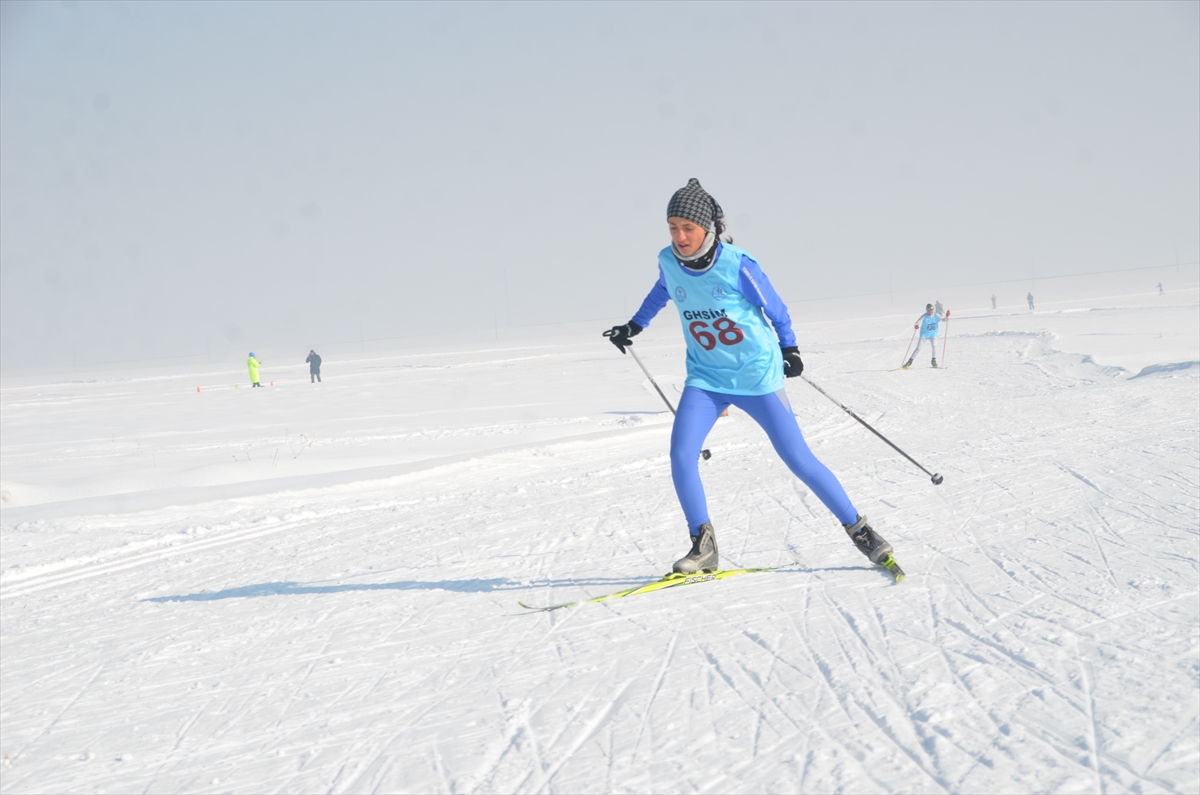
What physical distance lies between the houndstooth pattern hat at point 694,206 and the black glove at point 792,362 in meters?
0.68

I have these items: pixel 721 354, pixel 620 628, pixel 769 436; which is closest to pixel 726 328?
pixel 721 354

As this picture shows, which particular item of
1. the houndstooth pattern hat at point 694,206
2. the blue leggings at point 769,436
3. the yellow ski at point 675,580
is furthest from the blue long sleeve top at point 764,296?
the yellow ski at point 675,580

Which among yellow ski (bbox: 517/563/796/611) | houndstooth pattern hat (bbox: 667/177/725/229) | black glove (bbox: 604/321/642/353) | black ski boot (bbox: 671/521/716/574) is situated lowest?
yellow ski (bbox: 517/563/796/611)

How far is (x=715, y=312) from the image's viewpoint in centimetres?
423

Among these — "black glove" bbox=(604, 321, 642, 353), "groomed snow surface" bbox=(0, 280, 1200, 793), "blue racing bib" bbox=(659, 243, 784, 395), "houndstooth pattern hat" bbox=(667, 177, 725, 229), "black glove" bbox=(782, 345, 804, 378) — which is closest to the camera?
"groomed snow surface" bbox=(0, 280, 1200, 793)

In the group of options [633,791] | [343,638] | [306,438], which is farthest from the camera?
[306,438]

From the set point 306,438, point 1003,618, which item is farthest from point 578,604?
point 306,438

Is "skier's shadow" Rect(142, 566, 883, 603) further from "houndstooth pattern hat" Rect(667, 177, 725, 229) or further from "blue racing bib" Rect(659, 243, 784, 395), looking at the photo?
"houndstooth pattern hat" Rect(667, 177, 725, 229)

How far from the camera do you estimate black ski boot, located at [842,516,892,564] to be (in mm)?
4250

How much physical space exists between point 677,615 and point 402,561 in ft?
8.08

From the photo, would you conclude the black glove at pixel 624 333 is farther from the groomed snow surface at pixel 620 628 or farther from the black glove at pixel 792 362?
the groomed snow surface at pixel 620 628

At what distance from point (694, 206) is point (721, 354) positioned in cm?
70

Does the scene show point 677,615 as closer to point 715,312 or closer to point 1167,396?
point 715,312

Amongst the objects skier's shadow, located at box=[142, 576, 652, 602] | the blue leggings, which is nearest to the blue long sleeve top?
the blue leggings
